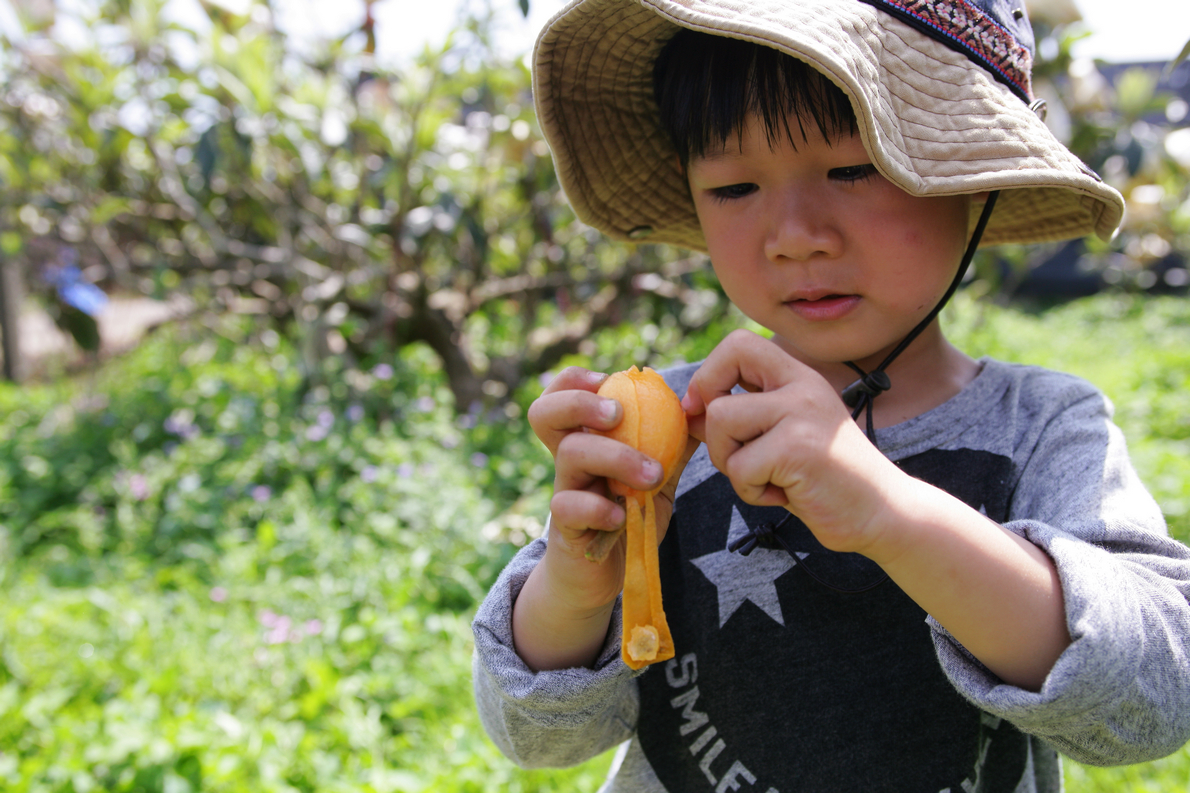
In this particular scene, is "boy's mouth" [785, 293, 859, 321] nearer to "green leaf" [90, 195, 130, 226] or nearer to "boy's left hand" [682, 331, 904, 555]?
"boy's left hand" [682, 331, 904, 555]

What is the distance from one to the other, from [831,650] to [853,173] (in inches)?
25.2

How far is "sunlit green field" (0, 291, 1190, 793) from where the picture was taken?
1.88 meters

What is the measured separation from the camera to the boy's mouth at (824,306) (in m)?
0.97

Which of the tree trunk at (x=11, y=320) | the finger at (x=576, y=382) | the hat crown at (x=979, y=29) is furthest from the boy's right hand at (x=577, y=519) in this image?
the tree trunk at (x=11, y=320)

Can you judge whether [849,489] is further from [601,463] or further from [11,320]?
[11,320]

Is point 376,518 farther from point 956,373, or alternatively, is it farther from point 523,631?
point 956,373

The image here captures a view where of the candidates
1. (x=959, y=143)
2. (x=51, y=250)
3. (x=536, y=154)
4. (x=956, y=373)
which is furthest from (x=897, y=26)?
(x=51, y=250)

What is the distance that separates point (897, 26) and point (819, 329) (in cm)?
38

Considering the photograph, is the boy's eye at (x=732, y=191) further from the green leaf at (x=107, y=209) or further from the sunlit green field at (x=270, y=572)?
the green leaf at (x=107, y=209)

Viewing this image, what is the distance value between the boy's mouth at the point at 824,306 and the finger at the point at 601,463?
33cm

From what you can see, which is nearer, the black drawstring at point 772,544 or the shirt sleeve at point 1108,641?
the shirt sleeve at point 1108,641

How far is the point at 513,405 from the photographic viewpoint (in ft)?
13.2

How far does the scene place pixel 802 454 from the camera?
0.73m

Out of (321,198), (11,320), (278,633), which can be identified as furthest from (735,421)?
(11,320)
